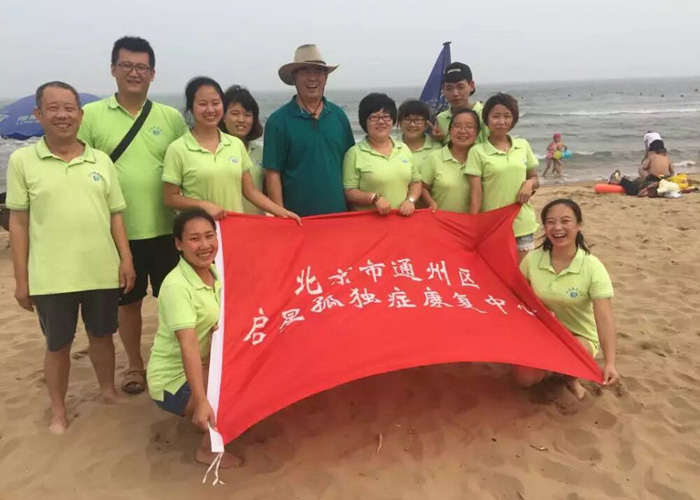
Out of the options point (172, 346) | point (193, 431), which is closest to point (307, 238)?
point (172, 346)

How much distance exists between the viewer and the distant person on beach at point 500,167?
400 centimetres

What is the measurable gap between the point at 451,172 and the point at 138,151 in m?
2.15

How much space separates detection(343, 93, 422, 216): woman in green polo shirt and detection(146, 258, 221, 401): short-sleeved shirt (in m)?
1.27

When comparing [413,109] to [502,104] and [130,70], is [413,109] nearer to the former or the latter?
[502,104]

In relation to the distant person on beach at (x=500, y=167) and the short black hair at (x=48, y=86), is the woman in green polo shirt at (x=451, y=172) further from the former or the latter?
the short black hair at (x=48, y=86)

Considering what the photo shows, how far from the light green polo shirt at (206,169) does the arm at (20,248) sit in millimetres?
802

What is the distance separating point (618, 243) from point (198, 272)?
6.15m

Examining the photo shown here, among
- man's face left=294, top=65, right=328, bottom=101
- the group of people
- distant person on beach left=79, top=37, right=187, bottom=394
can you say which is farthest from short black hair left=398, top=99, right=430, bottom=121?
distant person on beach left=79, top=37, right=187, bottom=394

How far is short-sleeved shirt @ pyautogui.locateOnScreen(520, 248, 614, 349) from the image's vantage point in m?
3.56

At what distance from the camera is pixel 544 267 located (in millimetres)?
3693

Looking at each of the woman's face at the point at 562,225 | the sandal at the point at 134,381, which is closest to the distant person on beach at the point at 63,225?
the sandal at the point at 134,381

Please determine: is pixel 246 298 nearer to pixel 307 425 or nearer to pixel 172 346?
pixel 172 346

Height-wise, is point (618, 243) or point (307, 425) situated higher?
point (618, 243)

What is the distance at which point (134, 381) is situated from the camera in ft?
13.2
